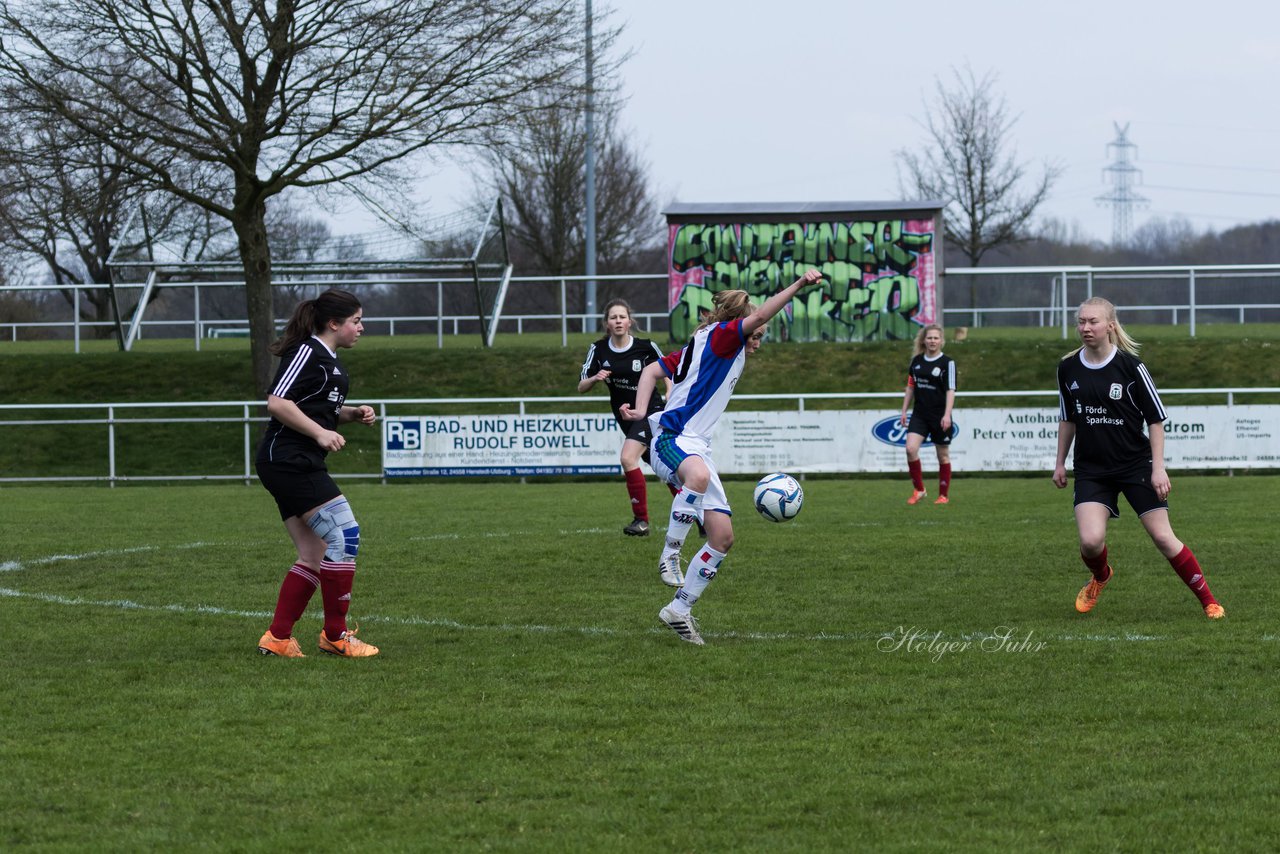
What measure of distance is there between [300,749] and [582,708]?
1.19m

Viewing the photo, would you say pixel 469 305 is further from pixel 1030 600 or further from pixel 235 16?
pixel 1030 600

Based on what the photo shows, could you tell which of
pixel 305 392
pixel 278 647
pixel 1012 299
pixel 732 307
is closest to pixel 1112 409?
pixel 732 307

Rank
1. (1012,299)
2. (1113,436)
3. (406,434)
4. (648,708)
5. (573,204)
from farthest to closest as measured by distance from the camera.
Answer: (573,204), (1012,299), (406,434), (1113,436), (648,708)

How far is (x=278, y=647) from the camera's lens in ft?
23.5

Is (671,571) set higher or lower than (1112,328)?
lower

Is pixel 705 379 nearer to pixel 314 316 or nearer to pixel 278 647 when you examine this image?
pixel 314 316

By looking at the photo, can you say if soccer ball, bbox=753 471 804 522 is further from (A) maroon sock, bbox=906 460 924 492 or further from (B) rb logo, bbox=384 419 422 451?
(B) rb logo, bbox=384 419 422 451

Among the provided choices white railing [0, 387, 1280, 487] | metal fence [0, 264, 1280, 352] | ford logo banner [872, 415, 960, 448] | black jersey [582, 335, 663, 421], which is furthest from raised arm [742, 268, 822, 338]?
metal fence [0, 264, 1280, 352]

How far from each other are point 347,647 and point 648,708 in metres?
2.01

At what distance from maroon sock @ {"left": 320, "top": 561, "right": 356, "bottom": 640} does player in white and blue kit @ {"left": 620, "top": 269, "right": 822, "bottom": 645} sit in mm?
1617

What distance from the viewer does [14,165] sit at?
23141 mm

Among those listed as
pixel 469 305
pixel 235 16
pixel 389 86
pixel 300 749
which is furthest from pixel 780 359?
pixel 300 749

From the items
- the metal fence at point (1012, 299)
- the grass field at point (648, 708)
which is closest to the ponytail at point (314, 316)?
the grass field at point (648, 708)

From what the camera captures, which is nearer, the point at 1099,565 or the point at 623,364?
the point at 1099,565
